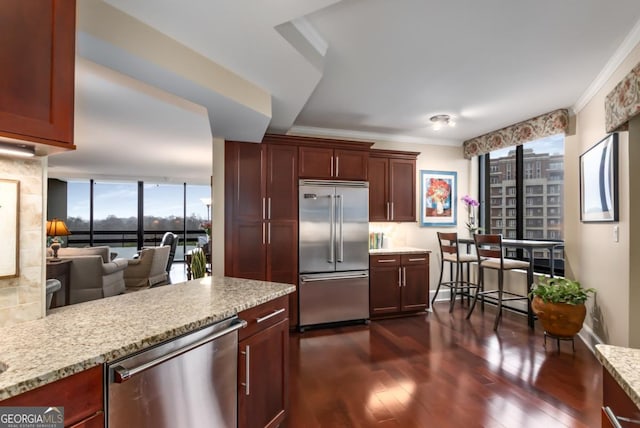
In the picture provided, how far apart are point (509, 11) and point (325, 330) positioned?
3.28 metres

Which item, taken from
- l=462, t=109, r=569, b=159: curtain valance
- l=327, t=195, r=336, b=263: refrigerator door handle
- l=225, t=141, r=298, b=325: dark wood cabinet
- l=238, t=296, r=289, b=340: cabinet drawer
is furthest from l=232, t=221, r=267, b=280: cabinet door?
l=462, t=109, r=569, b=159: curtain valance

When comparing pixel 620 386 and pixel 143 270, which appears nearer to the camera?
pixel 620 386

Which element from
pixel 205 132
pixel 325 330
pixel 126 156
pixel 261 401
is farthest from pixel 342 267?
pixel 126 156

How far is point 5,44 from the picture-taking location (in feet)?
3.25

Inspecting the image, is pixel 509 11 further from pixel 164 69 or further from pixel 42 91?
pixel 42 91

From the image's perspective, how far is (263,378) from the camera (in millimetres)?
1704

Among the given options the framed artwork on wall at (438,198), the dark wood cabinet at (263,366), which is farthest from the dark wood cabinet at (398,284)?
the dark wood cabinet at (263,366)

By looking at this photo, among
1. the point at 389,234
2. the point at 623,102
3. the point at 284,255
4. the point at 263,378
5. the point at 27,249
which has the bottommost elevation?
the point at 263,378

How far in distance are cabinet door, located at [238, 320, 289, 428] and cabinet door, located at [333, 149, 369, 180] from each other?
7.60ft

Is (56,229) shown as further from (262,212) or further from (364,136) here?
(364,136)

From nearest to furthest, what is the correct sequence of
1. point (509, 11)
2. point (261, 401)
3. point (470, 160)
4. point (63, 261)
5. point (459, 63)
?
point (261, 401), point (509, 11), point (459, 63), point (63, 261), point (470, 160)

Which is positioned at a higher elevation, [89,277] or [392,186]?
[392,186]

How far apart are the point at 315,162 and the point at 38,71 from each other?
285 cm

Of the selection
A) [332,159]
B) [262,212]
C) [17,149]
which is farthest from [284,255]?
[17,149]
